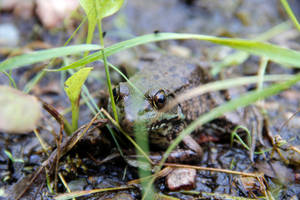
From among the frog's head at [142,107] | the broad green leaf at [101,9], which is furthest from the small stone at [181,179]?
the broad green leaf at [101,9]

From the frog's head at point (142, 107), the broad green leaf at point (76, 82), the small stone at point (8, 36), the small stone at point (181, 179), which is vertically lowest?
the small stone at point (181, 179)

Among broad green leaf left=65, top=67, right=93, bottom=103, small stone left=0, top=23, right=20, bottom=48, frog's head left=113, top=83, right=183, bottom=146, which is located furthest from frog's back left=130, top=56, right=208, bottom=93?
small stone left=0, top=23, right=20, bottom=48

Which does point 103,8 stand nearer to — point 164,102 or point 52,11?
point 164,102

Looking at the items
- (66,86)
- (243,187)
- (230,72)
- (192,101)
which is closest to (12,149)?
(66,86)

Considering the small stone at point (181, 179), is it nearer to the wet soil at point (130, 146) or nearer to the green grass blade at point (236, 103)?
the wet soil at point (130, 146)

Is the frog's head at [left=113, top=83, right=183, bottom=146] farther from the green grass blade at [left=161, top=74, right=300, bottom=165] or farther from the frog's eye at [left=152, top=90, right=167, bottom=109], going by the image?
the green grass blade at [left=161, top=74, right=300, bottom=165]

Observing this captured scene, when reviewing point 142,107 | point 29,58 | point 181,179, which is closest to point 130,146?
point 142,107

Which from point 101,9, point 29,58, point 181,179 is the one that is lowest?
point 181,179
